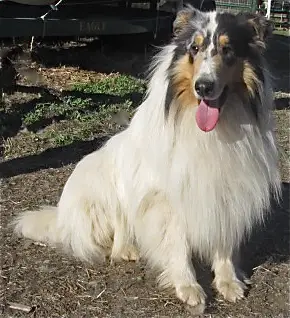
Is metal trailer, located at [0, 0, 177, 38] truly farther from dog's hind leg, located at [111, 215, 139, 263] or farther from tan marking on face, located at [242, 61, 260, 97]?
tan marking on face, located at [242, 61, 260, 97]

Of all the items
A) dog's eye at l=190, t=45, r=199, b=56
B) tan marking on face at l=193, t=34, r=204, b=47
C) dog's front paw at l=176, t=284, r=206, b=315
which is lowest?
dog's front paw at l=176, t=284, r=206, b=315

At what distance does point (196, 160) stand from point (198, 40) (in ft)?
2.32

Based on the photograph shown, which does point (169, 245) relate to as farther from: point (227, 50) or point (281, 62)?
point (281, 62)

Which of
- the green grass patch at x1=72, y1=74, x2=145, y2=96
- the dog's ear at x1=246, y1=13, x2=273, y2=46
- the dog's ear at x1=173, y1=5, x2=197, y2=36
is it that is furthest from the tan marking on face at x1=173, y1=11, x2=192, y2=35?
the green grass patch at x1=72, y1=74, x2=145, y2=96

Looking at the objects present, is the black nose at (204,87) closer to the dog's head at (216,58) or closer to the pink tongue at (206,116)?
the dog's head at (216,58)

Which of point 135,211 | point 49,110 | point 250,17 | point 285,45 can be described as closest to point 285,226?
point 135,211

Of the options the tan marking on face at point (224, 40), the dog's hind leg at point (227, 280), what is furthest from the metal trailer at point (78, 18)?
the dog's hind leg at point (227, 280)

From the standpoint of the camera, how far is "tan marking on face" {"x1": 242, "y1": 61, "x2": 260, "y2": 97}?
3230 mm

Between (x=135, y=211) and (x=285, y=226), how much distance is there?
152 centimetres

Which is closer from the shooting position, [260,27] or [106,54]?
[260,27]

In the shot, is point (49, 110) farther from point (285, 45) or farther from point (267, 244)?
point (285, 45)

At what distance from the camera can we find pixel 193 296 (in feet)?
11.3

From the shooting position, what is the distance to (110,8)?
8719mm

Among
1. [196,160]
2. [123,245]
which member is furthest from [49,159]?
[196,160]
